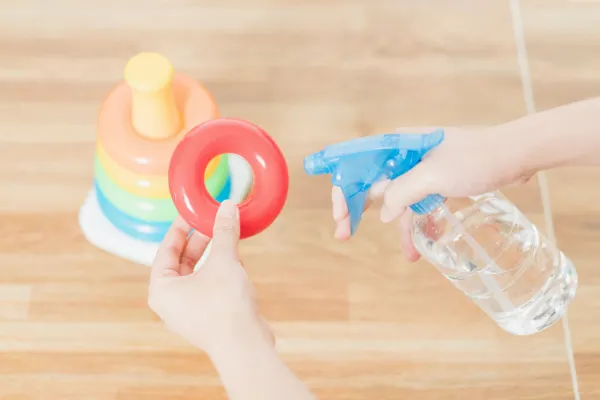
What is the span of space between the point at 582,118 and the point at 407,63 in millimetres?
430

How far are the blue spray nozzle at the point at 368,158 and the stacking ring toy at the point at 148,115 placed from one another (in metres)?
0.23

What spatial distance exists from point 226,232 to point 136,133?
25cm

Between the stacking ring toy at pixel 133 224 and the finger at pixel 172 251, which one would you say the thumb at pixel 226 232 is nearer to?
the finger at pixel 172 251

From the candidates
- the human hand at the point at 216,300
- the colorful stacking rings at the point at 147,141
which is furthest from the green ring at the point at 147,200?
the human hand at the point at 216,300

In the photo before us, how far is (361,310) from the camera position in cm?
85

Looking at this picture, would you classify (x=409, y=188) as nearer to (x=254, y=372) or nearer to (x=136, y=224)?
(x=254, y=372)

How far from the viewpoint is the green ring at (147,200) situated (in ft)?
2.71

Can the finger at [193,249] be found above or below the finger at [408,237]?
above

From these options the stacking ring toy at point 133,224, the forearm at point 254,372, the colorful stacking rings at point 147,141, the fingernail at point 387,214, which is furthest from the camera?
the stacking ring toy at point 133,224

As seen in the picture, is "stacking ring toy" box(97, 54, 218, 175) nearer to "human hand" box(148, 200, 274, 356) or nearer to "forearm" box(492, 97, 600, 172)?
"human hand" box(148, 200, 274, 356)

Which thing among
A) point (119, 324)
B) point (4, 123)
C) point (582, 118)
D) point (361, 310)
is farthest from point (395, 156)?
point (4, 123)

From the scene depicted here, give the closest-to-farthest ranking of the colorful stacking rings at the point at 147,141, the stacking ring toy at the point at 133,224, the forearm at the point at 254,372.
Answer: the forearm at the point at 254,372 < the colorful stacking rings at the point at 147,141 < the stacking ring toy at the point at 133,224

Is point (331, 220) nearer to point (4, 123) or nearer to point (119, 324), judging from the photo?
point (119, 324)

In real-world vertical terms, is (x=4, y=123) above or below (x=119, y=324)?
above
